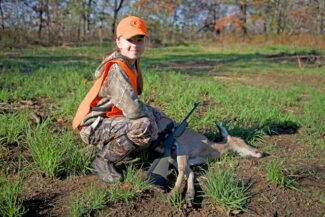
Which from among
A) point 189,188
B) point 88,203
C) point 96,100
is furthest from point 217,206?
point 96,100

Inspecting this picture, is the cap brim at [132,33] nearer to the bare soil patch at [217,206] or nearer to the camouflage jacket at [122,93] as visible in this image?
the camouflage jacket at [122,93]

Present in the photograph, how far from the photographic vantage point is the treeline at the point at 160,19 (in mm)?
21266

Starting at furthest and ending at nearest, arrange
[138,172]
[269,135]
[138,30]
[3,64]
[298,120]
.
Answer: [3,64]
[298,120]
[269,135]
[138,172]
[138,30]

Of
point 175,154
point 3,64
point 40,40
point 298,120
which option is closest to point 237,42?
point 40,40

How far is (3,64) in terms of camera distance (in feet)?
29.6

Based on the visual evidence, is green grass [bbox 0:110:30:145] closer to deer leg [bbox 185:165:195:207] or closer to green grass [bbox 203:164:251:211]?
deer leg [bbox 185:165:195:207]

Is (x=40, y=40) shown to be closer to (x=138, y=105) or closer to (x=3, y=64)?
(x=3, y=64)

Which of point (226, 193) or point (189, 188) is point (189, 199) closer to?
point (189, 188)

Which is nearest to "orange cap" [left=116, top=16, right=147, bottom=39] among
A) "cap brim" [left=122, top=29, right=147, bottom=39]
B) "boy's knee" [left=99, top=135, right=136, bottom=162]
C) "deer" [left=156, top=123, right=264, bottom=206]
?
"cap brim" [left=122, top=29, right=147, bottom=39]

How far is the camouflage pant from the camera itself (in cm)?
304

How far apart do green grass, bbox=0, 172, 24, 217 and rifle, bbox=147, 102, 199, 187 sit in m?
0.96

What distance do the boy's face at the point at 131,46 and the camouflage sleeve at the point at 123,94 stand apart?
0.61ft

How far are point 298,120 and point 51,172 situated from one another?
344cm

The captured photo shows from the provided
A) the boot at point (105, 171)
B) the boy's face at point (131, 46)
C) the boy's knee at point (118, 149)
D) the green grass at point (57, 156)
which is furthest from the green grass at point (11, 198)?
the boy's face at point (131, 46)
